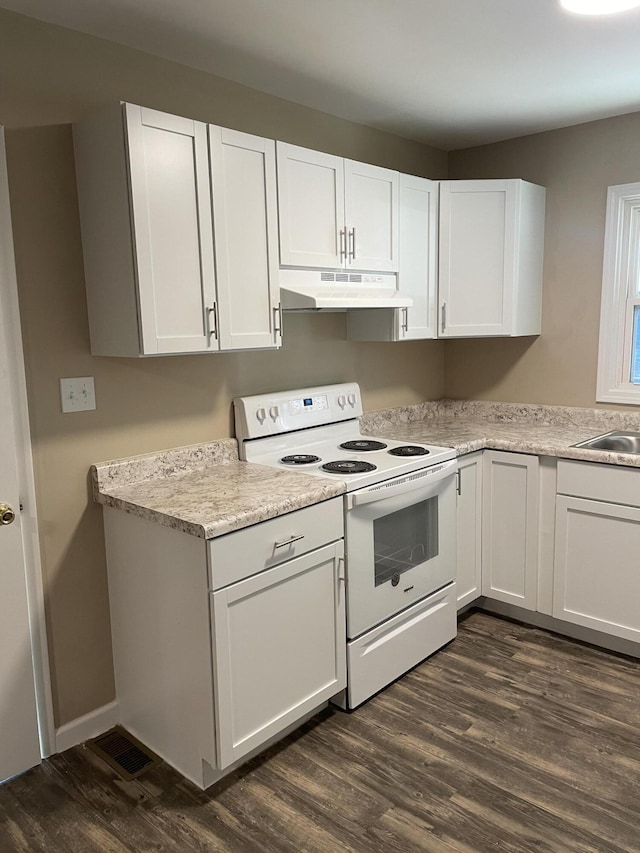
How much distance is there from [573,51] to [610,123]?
97 centimetres

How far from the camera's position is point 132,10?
1.99m

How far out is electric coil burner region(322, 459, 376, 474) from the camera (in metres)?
2.49

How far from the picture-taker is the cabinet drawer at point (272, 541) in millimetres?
1930

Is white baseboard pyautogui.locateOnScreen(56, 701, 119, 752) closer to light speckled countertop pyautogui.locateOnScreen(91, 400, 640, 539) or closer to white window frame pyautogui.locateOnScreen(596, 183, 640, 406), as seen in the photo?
light speckled countertop pyautogui.locateOnScreen(91, 400, 640, 539)

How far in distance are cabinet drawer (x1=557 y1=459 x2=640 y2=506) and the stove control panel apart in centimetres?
101

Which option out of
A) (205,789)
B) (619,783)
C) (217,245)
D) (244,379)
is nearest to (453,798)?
(619,783)

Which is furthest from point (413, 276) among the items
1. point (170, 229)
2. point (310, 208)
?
point (170, 229)

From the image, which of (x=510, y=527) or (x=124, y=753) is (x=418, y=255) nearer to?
(x=510, y=527)

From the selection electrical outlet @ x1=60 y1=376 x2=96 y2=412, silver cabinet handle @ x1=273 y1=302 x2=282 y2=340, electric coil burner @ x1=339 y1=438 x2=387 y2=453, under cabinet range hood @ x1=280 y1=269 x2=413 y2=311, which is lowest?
electric coil burner @ x1=339 y1=438 x2=387 y2=453

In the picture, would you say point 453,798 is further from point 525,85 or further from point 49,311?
point 525,85

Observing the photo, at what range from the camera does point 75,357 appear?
2211mm

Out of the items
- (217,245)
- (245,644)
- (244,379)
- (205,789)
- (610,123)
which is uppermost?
(610,123)

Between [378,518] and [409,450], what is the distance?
1.47ft

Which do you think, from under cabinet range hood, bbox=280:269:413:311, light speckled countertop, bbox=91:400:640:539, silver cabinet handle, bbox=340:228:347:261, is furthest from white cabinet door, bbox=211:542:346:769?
silver cabinet handle, bbox=340:228:347:261
